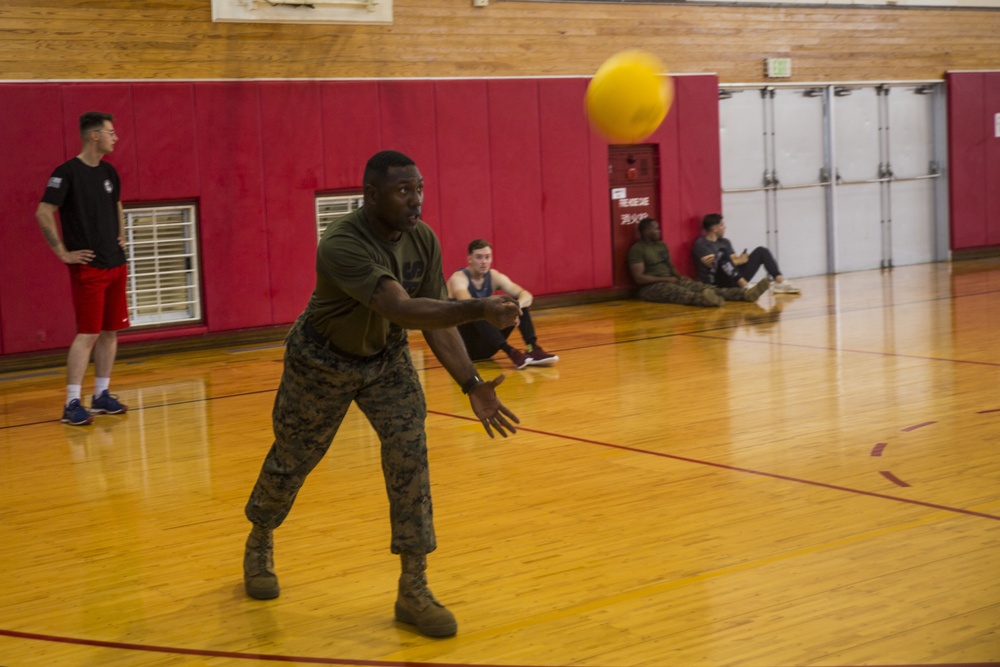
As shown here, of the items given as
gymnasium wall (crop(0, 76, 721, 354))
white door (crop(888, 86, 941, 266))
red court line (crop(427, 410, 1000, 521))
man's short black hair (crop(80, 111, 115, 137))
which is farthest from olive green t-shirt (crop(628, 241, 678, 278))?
man's short black hair (crop(80, 111, 115, 137))

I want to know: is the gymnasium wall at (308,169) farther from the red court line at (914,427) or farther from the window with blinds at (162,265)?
the red court line at (914,427)

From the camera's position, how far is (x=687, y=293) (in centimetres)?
1422

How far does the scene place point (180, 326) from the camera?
12.0 meters

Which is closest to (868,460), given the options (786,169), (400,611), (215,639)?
(400,611)

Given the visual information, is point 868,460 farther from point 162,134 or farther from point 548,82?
point 548,82

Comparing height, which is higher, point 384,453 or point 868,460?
point 384,453

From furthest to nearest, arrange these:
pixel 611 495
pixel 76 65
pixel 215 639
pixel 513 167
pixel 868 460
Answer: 1. pixel 513 167
2. pixel 76 65
3. pixel 868 460
4. pixel 611 495
5. pixel 215 639

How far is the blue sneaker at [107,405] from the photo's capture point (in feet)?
28.5

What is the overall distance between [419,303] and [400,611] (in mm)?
1145

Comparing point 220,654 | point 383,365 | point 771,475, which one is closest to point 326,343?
point 383,365

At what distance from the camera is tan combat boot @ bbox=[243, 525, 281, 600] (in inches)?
182

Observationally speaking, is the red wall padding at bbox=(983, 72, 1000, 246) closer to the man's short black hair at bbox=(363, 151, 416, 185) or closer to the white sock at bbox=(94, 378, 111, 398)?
the white sock at bbox=(94, 378, 111, 398)

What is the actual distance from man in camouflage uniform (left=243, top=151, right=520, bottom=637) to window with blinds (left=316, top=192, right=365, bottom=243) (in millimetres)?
8475

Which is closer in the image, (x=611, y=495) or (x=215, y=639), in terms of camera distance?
(x=215, y=639)
